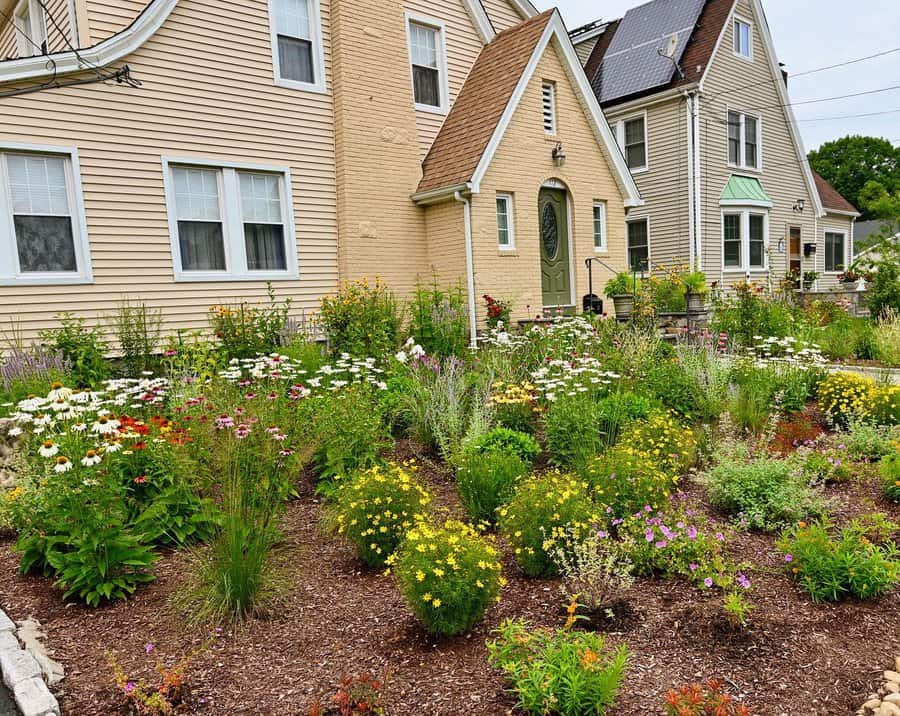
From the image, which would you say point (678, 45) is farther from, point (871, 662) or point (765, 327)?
point (871, 662)

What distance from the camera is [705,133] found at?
18.0m

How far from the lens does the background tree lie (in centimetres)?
5122

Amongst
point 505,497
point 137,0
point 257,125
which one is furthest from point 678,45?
point 505,497

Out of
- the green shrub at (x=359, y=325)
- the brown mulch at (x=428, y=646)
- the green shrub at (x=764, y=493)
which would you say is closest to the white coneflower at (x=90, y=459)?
the brown mulch at (x=428, y=646)

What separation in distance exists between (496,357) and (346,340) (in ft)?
8.25

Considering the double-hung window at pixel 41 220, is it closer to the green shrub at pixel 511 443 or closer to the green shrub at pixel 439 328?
the green shrub at pixel 439 328

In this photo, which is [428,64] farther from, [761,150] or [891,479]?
[761,150]

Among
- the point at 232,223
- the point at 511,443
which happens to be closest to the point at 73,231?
the point at 232,223

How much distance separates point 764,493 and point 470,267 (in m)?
7.51

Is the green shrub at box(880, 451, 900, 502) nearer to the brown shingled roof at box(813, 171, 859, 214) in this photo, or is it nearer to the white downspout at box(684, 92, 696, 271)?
the white downspout at box(684, 92, 696, 271)

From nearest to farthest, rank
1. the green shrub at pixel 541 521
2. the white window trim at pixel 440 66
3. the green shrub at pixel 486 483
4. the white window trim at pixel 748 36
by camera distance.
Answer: the green shrub at pixel 541 521 < the green shrub at pixel 486 483 < the white window trim at pixel 440 66 < the white window trim at pixel 748 36

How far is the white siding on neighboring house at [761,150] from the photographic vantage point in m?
18.2

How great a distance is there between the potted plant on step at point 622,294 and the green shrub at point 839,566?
789 centimetres

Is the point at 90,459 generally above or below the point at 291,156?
below
